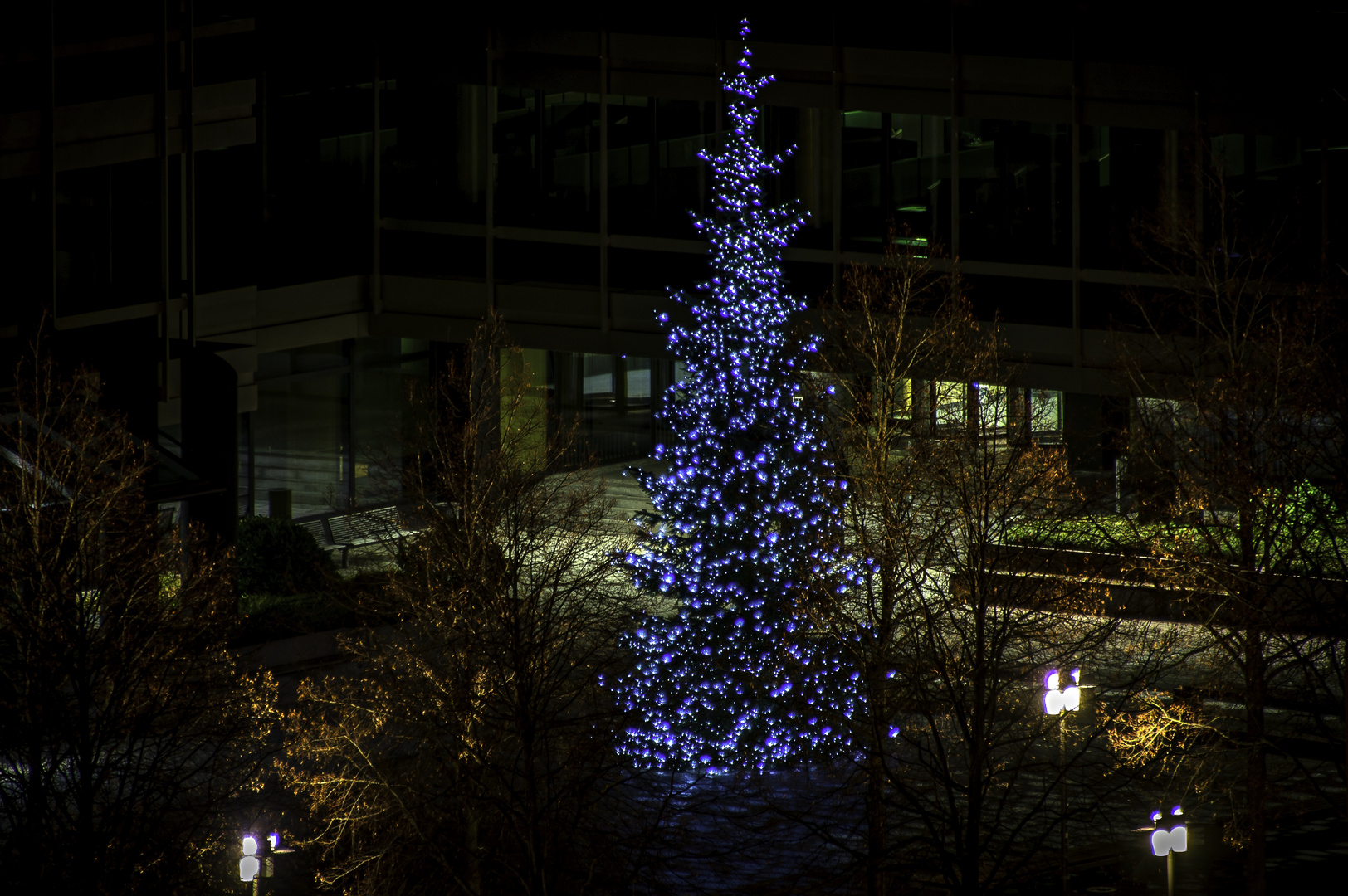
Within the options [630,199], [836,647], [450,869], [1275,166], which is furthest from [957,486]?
[630,199]

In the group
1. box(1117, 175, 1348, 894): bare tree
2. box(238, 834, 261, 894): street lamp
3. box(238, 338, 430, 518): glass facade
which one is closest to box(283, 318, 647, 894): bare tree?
box(238, 834, 261, 894): street lamp

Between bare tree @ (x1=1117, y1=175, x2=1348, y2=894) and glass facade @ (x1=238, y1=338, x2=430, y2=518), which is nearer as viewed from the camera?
bare tree @ (x1=1117, y1=175, x2=1348, y2=894)

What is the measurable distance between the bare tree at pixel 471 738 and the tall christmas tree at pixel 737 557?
0.88 metres

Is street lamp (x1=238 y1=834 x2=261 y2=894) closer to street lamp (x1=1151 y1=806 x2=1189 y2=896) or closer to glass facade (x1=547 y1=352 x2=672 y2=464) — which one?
street lamp (x1=1151 y1=806 x2=1189 y2=896)

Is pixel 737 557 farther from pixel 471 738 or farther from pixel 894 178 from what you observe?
pixel 894 178

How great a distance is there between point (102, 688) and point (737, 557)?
6.34 meters

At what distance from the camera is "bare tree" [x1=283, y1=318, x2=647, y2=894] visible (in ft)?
45.2

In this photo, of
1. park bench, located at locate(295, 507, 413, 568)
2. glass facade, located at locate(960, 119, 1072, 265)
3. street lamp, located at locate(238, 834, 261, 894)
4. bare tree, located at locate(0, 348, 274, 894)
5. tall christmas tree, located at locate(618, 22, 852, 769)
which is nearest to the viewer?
street lamp, located at locate(238, 834, 261, 894)

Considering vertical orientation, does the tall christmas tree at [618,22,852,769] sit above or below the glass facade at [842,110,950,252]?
below

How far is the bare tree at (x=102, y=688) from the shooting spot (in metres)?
13.6

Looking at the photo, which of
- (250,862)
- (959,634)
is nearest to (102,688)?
(250,862)

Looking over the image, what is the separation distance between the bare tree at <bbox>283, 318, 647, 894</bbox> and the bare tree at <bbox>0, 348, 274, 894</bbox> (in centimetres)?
92

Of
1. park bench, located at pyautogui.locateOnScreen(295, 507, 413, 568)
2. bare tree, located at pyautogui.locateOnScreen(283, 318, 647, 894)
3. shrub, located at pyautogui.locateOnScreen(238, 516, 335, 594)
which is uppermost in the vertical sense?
park bench, located at pyautogui.locateOnScreen(295, 507, 413, 568)

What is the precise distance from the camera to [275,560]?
2266 centimetres
